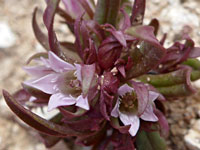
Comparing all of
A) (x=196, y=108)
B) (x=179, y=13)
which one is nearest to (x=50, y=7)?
(x=196, y=108)

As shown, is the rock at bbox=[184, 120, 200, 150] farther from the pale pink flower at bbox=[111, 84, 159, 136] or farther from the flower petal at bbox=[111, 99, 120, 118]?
the flower petal at bbox=[111, 99, 120, 118]

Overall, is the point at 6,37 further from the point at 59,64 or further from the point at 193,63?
the point at 193,63

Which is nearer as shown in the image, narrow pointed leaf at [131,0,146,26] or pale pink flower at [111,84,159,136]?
pale pink flower at [111,84,159,136]

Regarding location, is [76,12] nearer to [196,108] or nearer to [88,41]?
[88,41]

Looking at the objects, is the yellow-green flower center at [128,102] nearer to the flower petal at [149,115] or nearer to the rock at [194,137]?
the flower petal at [149,115]

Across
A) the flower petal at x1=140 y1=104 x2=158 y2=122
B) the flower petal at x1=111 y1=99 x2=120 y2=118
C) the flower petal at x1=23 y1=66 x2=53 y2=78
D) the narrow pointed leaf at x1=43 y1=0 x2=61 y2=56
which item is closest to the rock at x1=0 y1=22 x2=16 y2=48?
the flower petal at x1=23 y1=66 x2=53 y2=78

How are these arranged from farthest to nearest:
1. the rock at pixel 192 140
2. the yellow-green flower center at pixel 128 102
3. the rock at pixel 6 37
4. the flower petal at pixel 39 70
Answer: the rock at pixel 6 37 → the rock at pixel 192 140 → the flower petal at pixel 39 70 → the yellow-green flower center at pixel 128 102

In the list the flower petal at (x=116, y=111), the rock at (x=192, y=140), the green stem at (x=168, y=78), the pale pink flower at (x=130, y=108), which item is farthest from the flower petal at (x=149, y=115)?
the rock at (x=192, y=140)
